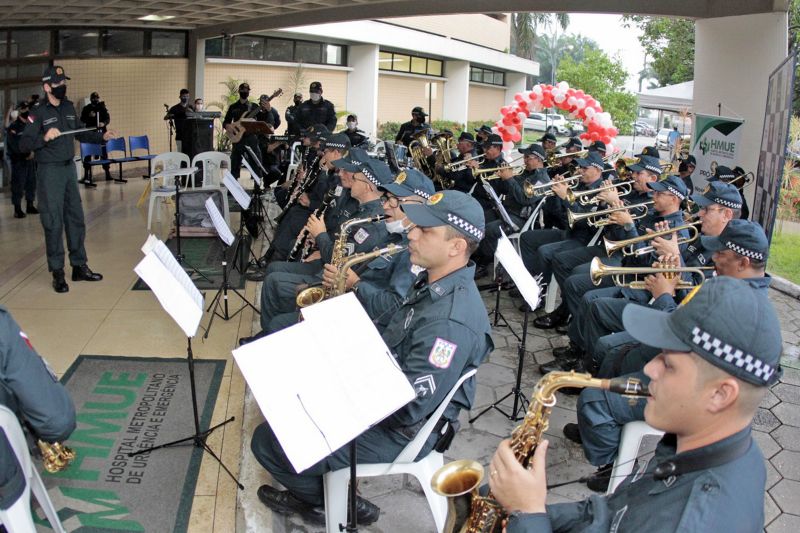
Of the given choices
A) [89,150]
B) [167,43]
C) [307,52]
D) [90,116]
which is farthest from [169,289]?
[307,52]

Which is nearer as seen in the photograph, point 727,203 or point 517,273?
point 517,273

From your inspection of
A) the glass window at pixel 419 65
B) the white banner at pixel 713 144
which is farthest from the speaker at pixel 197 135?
the glass window at pixel 419 65

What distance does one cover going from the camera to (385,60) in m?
26.7

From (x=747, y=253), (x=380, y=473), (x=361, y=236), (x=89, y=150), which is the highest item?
(x=89, y=150)

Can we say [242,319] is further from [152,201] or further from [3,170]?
[3,170]

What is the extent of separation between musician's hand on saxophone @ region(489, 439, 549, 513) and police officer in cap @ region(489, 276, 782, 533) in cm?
5

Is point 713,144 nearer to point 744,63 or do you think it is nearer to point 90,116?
point 744,63

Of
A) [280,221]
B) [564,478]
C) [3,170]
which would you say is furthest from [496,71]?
[564,478]

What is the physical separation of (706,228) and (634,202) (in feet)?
5.69

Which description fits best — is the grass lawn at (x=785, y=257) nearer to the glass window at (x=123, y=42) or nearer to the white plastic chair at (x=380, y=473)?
the white plastic chair at (x=380, y=473)

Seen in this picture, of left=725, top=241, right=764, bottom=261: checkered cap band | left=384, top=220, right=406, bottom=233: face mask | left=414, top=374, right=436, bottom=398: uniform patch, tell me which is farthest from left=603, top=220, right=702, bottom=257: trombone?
left=414, top=374, right=436, bottom=398: uniform patch

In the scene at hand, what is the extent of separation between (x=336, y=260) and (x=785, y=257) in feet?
26.5

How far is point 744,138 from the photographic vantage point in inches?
330

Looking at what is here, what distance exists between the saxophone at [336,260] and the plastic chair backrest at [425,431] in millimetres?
1576
